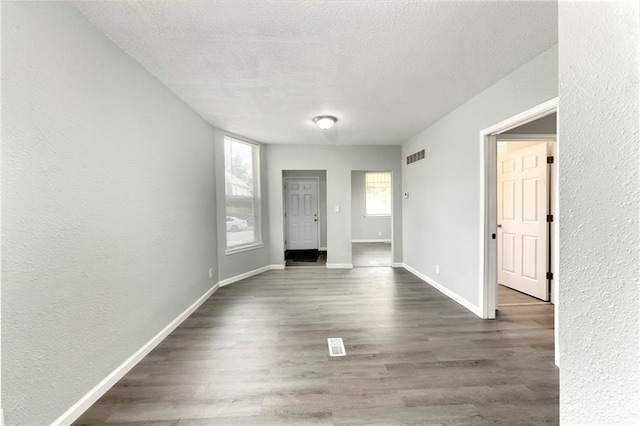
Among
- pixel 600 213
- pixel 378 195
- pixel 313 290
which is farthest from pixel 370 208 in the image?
pixel 600 213

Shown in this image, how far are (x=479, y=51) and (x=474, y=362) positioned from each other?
2.43 metres

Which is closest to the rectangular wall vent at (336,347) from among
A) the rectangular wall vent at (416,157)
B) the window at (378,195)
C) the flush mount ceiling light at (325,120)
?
the flush mount ceiling light at (325,120)

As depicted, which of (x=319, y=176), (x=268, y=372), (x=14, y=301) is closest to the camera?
(x=14, y=301)

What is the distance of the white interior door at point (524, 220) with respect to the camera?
126 inches

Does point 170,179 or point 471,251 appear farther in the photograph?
point 471,251

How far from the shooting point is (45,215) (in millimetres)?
1380

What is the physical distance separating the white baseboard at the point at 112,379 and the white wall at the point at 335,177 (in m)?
2.67

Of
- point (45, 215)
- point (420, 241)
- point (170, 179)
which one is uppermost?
point (170, 179)

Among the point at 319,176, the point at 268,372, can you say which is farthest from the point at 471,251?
the point at 319,176

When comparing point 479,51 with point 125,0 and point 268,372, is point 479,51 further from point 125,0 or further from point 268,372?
point 268,372

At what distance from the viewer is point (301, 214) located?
7137 mm

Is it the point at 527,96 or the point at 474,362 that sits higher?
the point at 527,96

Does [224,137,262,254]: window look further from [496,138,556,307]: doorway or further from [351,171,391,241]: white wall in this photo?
[351,171,391,241]: white wall

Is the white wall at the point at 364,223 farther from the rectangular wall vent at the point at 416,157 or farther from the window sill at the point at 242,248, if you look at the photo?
the window sill at the point at 242,248
